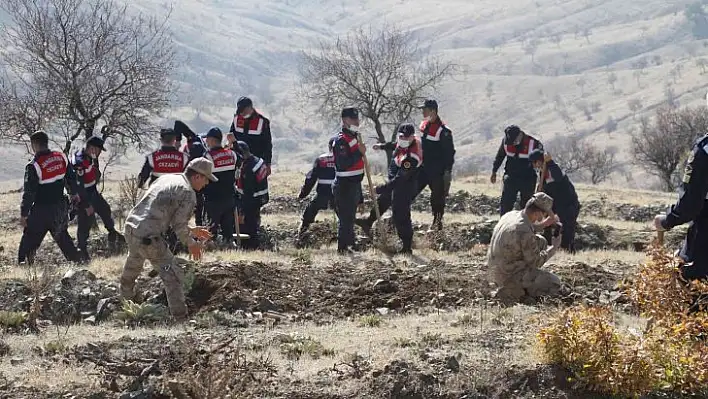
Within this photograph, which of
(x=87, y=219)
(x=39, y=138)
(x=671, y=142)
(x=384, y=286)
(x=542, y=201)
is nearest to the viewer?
(x=542, y=201)

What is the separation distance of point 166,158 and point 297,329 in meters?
4.90

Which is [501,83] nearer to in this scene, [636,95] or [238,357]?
[636,95]

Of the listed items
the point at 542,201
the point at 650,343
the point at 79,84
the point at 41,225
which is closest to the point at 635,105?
the point at 79,84

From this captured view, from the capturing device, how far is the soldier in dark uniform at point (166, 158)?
13.5 metres

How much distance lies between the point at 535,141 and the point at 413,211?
6.84 m

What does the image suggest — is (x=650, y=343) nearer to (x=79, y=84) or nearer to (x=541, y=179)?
(x=541, y=179)

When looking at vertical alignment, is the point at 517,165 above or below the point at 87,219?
above

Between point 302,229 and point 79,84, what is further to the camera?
point 79,84

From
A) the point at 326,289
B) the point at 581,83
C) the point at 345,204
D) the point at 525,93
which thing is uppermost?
the point at 581,83

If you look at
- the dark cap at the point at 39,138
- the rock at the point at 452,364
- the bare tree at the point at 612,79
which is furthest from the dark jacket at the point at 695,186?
the bare tree at the point at 612,79

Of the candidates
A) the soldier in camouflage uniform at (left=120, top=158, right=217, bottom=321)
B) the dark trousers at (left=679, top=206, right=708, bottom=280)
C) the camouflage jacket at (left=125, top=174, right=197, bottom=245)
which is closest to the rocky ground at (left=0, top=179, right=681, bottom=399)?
the soldier in camouflage uniform at (left=120, top=158, right=217, bottom=321)

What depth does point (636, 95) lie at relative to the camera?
147 meters

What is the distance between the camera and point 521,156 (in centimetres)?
1491

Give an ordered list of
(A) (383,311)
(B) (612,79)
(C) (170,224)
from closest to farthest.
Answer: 1. (C) (170,224)
2. (A) (383,311)
3. (B) (612,79)
